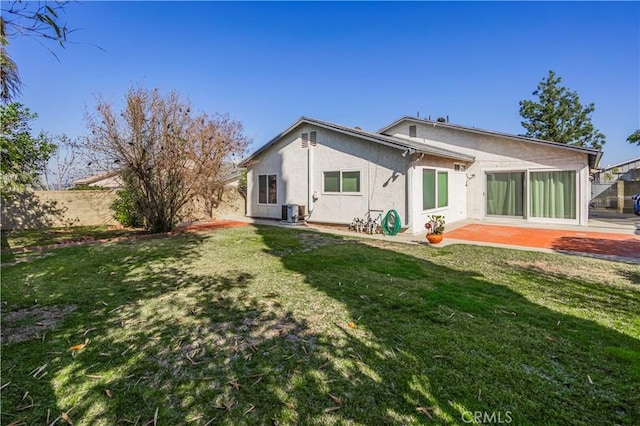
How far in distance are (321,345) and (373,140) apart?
1057cm

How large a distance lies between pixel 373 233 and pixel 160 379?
34.9ft

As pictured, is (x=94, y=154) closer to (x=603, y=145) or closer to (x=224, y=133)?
A: (x=224, y=133)

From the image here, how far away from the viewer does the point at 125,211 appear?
51.0 ft

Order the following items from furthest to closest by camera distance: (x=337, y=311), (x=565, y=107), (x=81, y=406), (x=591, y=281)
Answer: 1. (x=565, y=107)
2. (x=591, y=281)
3. (x=337, y=311)
4. (x=81, y=406)

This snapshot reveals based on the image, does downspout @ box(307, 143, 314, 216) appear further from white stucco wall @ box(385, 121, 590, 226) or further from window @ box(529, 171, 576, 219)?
window @ box(529, 171, 576, 219)

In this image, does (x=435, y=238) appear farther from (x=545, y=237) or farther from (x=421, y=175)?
(x=545, y=237)

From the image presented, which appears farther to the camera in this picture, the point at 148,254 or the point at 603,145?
the point at 603,145

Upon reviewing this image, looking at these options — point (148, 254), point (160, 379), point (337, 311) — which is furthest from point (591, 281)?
point (148, 254)

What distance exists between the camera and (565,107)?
1372 inches

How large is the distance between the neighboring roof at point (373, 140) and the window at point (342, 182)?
1.74 metres

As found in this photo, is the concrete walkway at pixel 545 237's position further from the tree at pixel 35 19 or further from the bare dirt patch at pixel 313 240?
the tree at pixel 35 19

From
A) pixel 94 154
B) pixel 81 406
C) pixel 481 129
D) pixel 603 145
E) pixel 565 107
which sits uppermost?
pixel 565 107

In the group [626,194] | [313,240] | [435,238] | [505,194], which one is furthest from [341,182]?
[626,194]

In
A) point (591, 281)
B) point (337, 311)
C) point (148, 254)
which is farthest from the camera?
point (148, 254)
